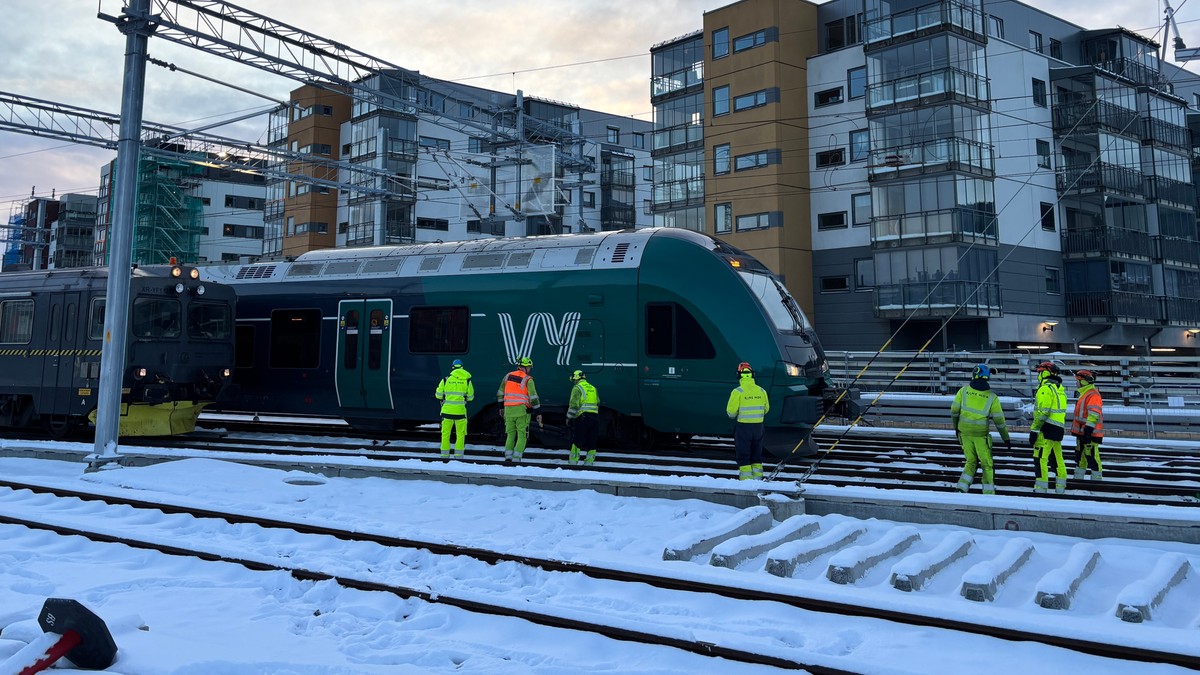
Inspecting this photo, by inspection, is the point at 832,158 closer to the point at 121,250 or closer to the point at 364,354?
the point at 364,354

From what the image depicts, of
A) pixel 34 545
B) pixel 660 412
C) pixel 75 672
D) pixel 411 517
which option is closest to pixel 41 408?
pixel 34 545

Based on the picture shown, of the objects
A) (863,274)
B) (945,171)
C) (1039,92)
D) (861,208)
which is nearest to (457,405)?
(945,171)

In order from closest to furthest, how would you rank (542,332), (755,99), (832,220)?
(542,332), (832,220), (755,99)

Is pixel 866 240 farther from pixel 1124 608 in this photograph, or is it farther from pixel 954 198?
pixel 1124 608

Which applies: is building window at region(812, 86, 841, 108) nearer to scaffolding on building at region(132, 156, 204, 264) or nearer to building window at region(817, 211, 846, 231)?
building window at region(817, 211, 846, 231)

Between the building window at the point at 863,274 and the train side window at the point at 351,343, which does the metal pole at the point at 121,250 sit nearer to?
the train side window at the point at 351,343

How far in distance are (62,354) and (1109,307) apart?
115 feet

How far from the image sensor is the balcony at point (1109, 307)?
33.5 m

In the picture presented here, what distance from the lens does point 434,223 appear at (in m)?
53.7

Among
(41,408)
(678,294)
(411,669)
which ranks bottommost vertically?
(411,669)

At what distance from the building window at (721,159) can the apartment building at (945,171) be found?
0.29 ft

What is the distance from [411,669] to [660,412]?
812 cm

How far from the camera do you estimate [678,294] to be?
12625 mm

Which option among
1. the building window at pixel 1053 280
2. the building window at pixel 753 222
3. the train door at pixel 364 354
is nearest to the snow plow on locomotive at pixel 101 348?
the train door at pixel 364 354
